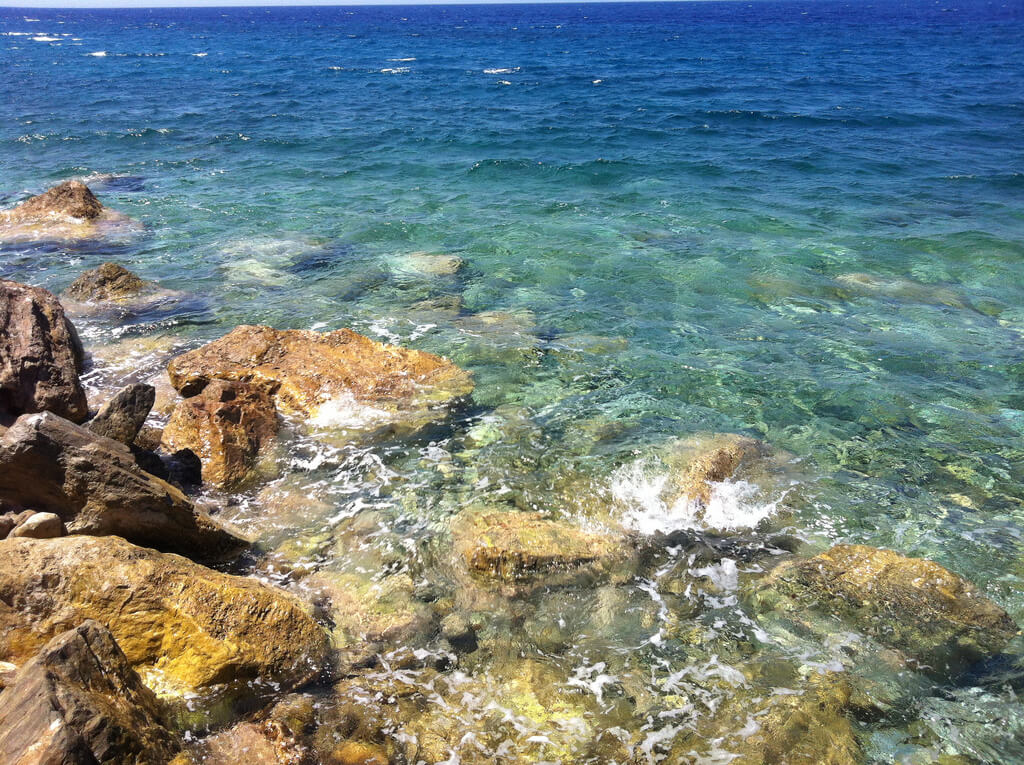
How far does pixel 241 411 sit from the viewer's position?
7652 millimetres

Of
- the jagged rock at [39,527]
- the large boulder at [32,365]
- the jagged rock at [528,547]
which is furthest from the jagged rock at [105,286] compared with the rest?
the jagged rock at [528,547]

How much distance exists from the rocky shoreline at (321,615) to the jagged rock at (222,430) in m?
0.02

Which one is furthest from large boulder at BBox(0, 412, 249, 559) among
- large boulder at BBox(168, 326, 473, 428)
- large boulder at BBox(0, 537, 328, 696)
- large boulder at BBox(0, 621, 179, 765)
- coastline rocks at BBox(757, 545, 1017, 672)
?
coastline rocks at BBox(757, 545, 1017, 672)

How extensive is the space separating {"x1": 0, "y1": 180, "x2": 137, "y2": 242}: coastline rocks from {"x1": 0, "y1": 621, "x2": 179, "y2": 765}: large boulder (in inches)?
526

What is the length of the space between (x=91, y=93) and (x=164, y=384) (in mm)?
34528

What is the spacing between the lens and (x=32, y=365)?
7227 mm

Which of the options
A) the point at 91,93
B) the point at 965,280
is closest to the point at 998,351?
the point at 965,280

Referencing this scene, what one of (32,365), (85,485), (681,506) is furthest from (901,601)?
(32,365)

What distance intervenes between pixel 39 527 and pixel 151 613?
1263 mm

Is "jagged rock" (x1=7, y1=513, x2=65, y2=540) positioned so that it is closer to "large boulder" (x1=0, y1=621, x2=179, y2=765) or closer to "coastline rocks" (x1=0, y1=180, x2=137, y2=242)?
"large boulder" (x1=0, y1=621, x2=179, y2=765)

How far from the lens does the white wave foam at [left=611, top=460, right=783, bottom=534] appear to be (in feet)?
21.9

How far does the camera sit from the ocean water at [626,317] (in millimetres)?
5520

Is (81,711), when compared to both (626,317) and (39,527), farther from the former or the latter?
(626,317)

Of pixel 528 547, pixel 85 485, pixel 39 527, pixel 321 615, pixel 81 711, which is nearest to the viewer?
pixel 81 711
